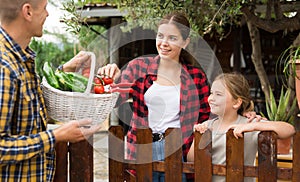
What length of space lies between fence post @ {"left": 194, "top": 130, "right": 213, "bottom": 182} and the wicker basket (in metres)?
0.56

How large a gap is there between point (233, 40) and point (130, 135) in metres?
7.92

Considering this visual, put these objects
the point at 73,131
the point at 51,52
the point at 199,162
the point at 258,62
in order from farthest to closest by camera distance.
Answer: the point at 51,52 → the point at 258,62 → the point at 199,162 → the point at 73,131

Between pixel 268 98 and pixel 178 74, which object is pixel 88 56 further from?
pixel 268 98

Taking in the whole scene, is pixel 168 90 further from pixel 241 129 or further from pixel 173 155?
pixel 241 129

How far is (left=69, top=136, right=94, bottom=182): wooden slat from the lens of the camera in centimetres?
242

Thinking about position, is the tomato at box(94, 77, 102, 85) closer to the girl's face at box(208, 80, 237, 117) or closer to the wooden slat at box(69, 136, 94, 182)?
the wooden slat at box(69, 136, 94, 182)

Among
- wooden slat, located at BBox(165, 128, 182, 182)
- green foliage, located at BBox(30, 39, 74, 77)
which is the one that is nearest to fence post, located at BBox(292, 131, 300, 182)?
wooden slat, located at BBox(165, 128, 182, 182)

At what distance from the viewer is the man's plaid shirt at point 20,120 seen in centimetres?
168

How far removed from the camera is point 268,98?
17.3 ft

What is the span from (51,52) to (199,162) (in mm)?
14026

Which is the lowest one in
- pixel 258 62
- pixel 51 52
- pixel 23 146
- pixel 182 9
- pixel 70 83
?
pixel 23 146

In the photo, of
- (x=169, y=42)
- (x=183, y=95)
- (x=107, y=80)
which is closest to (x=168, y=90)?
(x=183, y=95)

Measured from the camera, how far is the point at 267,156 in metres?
2.21

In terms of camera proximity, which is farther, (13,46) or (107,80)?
(107,80)
